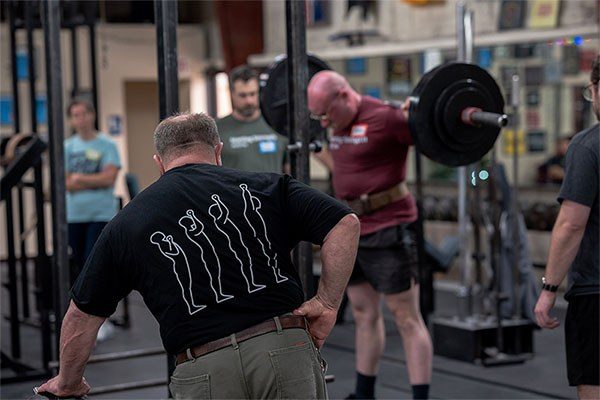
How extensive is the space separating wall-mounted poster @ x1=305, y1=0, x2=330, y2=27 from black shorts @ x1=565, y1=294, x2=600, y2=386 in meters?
7.05

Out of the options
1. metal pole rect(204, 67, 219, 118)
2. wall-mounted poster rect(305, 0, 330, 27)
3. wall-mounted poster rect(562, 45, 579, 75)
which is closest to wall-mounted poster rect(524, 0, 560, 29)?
wall-mounted poster rect(562, 45, 579, 75)

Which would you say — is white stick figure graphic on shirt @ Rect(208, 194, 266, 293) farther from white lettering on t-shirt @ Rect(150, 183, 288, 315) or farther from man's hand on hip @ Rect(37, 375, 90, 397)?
man's hand on hip @ Rect(37, 375, 90, 397)

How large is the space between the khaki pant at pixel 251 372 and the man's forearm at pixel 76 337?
24cm

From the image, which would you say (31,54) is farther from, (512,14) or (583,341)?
(583,341)

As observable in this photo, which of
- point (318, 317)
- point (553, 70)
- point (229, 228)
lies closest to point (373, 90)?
point (553, 70)

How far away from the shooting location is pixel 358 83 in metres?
9.11

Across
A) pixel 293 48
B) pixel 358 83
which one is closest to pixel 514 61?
pixel 358 83

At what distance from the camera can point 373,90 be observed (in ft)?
29.4

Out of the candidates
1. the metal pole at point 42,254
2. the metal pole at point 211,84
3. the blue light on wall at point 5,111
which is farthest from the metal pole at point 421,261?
the blue light on wall at point 5,111

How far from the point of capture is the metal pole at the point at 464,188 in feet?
18.5

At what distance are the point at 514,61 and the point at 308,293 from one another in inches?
171

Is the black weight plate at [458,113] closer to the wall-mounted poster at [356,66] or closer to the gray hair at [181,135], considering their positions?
the gray hair at [181,135]

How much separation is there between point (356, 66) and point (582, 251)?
19.6 ft

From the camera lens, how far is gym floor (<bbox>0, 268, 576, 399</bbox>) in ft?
16.9
